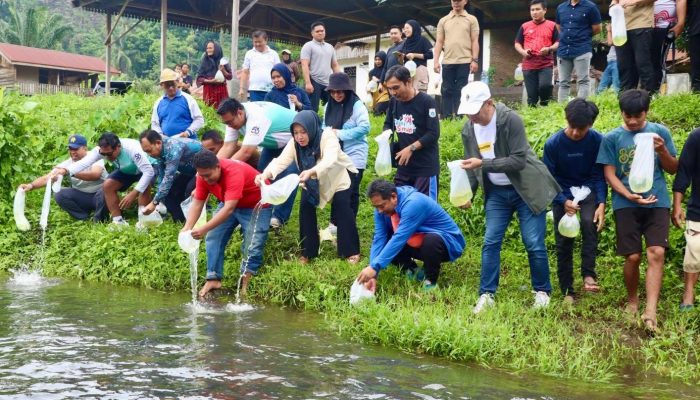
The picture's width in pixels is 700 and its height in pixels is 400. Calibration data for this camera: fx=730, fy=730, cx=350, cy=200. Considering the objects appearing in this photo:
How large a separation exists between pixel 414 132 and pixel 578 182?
1707 millimetres

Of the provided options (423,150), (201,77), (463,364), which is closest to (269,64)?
(201,77)

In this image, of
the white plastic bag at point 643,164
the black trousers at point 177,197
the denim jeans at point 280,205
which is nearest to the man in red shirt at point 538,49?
the denim jeans at point 280,205

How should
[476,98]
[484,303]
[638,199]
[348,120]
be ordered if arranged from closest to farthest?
[638,199]
[476,98]
[484,303]
[348,120]

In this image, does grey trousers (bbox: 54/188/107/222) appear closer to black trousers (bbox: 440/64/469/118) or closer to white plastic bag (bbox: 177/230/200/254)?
white plastic bag (bbox: 177/230/200/254)

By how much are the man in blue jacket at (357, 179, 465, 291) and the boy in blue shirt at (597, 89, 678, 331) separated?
1492 millimetres

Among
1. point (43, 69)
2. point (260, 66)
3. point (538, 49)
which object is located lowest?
point (260, 66)

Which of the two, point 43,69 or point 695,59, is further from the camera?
point 43,69

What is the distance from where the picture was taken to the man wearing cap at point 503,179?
5.92 m

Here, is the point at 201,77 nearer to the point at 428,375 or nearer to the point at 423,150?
the point at 423,150

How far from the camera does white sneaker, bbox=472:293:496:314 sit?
596 cm

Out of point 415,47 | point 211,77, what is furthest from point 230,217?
point 211,77

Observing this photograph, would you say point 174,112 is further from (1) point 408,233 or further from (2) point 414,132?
(1) point 408,233

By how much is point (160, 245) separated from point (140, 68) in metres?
45.5

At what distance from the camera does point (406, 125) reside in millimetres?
7254
